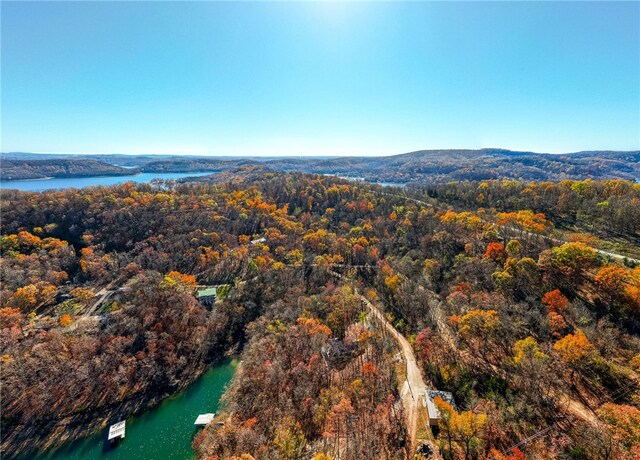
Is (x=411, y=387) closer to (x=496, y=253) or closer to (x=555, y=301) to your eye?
(x=555, y=301)

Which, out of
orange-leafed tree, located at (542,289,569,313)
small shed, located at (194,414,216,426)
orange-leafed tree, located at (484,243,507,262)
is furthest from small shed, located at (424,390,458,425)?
orange-leafed tree, located at (484,243,507,262)

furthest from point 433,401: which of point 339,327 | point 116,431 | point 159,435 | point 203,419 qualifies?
point 116,431

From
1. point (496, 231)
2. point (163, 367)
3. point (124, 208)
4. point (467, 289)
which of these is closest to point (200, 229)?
point (124, 208)

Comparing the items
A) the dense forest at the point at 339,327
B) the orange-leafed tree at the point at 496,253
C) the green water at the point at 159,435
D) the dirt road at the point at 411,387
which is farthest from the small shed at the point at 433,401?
the orange-leafed tree at the point at 496,253

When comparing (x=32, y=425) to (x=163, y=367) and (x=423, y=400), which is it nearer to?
(x=163, y=367)

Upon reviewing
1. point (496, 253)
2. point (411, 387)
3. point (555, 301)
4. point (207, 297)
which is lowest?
point (207, 297)

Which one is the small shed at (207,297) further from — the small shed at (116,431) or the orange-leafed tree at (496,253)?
the orange-leafed tree at (496,253)

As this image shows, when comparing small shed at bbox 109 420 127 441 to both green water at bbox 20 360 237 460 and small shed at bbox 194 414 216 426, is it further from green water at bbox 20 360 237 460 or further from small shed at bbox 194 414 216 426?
small shed at bbox 194 414 216 426
